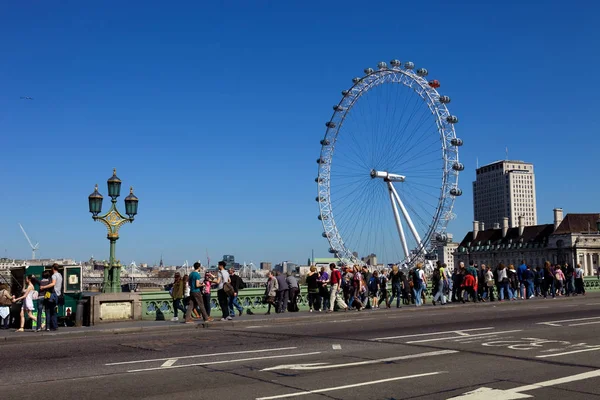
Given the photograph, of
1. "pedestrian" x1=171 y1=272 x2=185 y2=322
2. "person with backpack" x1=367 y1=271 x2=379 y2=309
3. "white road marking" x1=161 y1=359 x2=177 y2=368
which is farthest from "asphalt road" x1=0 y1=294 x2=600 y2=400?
"person with backpack" x1=367 y1=271 x2=379 y2=309

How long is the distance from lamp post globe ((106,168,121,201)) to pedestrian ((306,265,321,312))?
8.41 m

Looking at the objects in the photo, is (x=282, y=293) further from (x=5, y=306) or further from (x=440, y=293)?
(x=5, y=306)

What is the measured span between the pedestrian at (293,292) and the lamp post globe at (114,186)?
7.65 metres

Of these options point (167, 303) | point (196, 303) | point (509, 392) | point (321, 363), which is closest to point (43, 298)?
point (196, 303)

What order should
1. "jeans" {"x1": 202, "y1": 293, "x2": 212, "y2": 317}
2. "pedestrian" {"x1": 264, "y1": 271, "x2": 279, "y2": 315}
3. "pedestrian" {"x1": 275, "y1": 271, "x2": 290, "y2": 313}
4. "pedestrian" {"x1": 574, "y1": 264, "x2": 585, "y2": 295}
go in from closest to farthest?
"jeans" {"x1": 202, "y1": 293, "x2": 212, "y2": 317} < "pedestrian" {"x1": 264, "y1": 271, "x2": 279, "y2": 315} < "pedestrian" {"x1": 275, "y1": 271, "x2": 290, "y2": 313} < "pedestrian" {"x1": 574, "y1": 264, "x2": 585, "y2": 295}

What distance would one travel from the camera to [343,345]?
51.1ft

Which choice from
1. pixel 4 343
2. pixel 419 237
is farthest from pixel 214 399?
pixel 419 237

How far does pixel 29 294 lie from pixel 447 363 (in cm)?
1396

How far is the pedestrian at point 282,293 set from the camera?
91.0ft

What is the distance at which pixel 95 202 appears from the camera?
86.2ft

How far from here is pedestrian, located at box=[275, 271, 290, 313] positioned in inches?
1092

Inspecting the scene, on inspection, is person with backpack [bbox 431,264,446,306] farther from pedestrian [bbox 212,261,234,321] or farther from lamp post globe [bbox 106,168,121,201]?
lamp post globe [bbox 106,168,121,201]

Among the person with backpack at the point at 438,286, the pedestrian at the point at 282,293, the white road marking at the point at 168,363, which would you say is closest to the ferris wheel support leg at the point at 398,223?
the person with backpack at the point at 438,286

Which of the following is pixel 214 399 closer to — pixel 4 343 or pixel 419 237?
pixel 4 343
